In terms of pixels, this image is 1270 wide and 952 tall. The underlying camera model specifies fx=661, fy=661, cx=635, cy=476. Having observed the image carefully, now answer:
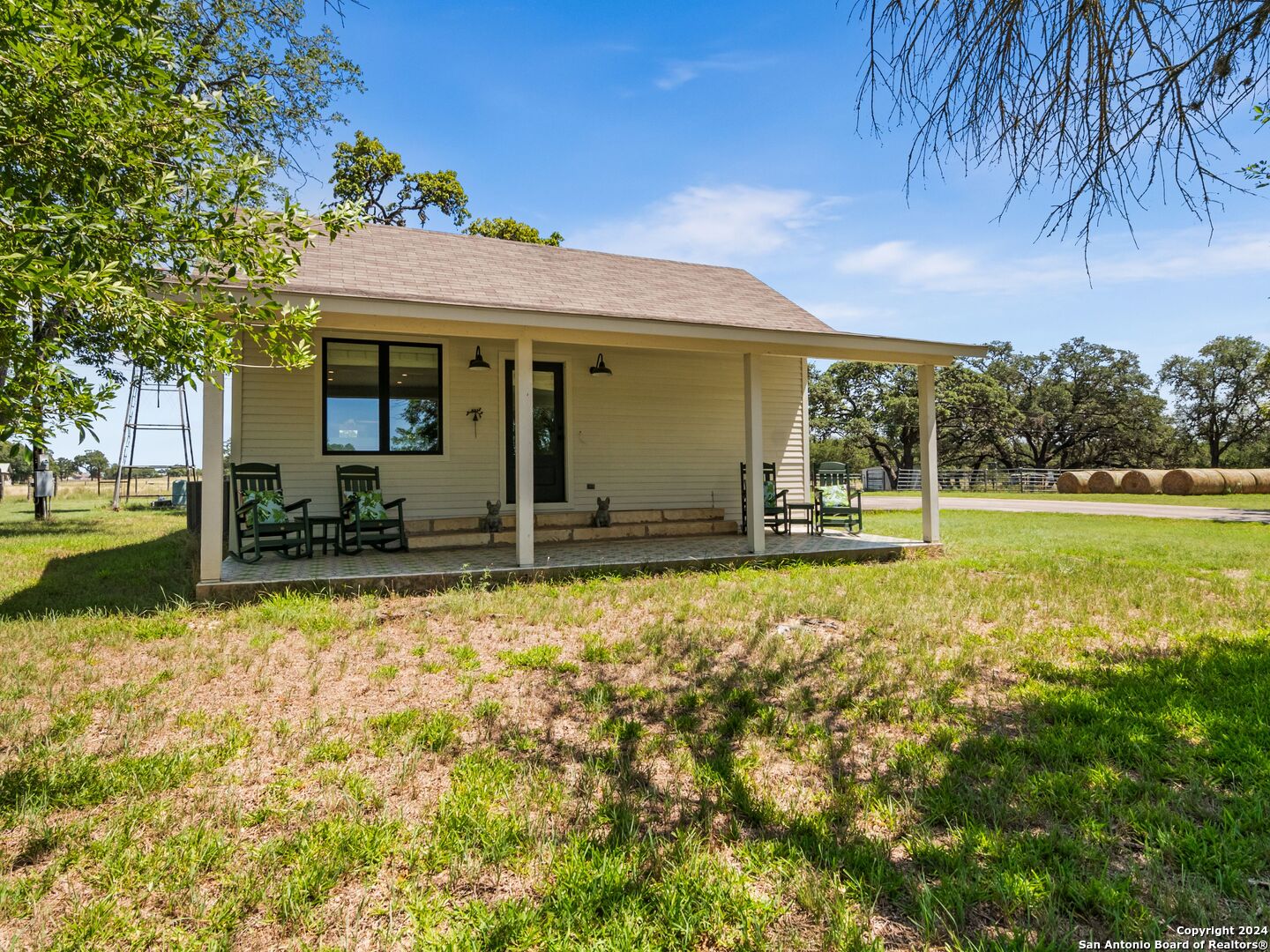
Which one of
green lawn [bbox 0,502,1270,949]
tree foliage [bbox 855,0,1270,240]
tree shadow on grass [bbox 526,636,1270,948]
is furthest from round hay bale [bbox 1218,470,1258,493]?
tree foliage [bbox 855,0,1270,240]

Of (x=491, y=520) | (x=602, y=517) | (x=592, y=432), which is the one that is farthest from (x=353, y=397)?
(x=602, y=517)

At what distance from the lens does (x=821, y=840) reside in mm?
2191

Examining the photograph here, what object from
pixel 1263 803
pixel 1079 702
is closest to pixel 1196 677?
pixel 1079 702

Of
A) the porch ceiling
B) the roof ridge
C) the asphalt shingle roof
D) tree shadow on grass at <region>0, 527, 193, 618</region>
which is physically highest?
the roof ridge

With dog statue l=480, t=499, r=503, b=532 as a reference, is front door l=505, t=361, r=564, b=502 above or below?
above

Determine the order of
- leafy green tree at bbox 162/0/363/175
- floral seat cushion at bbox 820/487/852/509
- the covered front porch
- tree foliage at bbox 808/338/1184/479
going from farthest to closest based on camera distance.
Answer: tree foliage at bbox 808/338/1184/479 → floral seat cushion at bbox 820/487/852/509 → leafy green tree at bbox 162/0/363/175 → the covered front porch

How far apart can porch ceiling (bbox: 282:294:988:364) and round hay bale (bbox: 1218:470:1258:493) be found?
2099 centimetres

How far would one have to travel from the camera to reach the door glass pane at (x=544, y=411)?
8844 mm

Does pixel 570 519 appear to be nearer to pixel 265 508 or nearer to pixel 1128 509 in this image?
pixel 265 508

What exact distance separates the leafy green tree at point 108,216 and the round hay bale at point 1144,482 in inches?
1057

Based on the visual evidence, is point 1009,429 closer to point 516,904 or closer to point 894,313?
point 894,313

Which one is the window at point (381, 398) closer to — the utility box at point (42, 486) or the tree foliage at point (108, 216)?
the tree foliage at point (108, 216)

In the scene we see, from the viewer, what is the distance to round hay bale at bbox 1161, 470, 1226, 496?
2153 cm

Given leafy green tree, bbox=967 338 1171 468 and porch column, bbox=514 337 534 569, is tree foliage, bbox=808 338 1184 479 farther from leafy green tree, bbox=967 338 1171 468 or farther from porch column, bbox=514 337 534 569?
porch column, bbox=514 337 534 569
